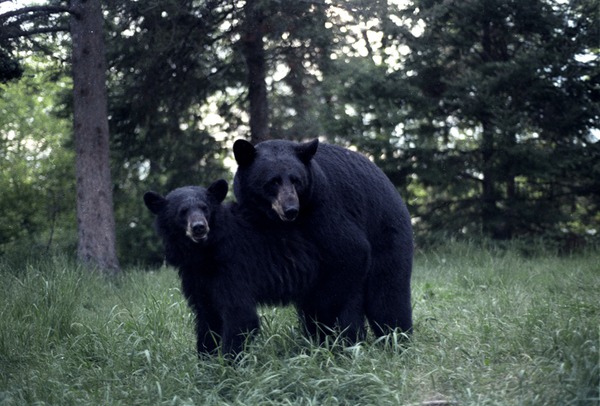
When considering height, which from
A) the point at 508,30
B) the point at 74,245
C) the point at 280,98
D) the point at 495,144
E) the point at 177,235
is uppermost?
the point at 508,30

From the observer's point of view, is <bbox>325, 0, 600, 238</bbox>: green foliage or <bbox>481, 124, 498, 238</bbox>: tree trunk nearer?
<bbox>325, 0, 600, 238</bbox>: green foliage

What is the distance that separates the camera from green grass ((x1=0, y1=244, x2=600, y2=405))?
4.55 metres

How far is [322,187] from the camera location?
593 cm

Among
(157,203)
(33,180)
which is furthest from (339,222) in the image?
(33,180)

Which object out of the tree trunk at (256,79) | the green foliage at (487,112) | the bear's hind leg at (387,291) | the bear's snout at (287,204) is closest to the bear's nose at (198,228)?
the bear's snout at (287,204)

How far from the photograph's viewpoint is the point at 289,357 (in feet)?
18.5

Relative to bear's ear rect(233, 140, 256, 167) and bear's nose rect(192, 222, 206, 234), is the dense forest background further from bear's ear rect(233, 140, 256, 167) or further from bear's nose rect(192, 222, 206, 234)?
bear's nose rect(192, 222, 206, 234)

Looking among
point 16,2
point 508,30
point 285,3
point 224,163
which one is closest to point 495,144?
point 508,30

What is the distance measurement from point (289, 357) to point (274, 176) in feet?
4.52

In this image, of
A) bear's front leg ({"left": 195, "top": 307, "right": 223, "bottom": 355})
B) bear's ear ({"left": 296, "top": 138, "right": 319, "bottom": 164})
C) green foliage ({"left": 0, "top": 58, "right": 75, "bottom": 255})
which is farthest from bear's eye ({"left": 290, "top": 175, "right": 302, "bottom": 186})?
green foliage ({"left": 0, "top": 58, "right": 75, "bottom": 255})

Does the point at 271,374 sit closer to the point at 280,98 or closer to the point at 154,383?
the point at 154,383

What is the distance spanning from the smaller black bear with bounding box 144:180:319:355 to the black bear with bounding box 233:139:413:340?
0.15m

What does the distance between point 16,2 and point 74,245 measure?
702cm

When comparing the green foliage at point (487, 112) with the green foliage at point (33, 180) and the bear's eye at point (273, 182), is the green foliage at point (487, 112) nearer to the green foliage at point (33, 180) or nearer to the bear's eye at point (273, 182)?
the green foliage at point (33, 180)
